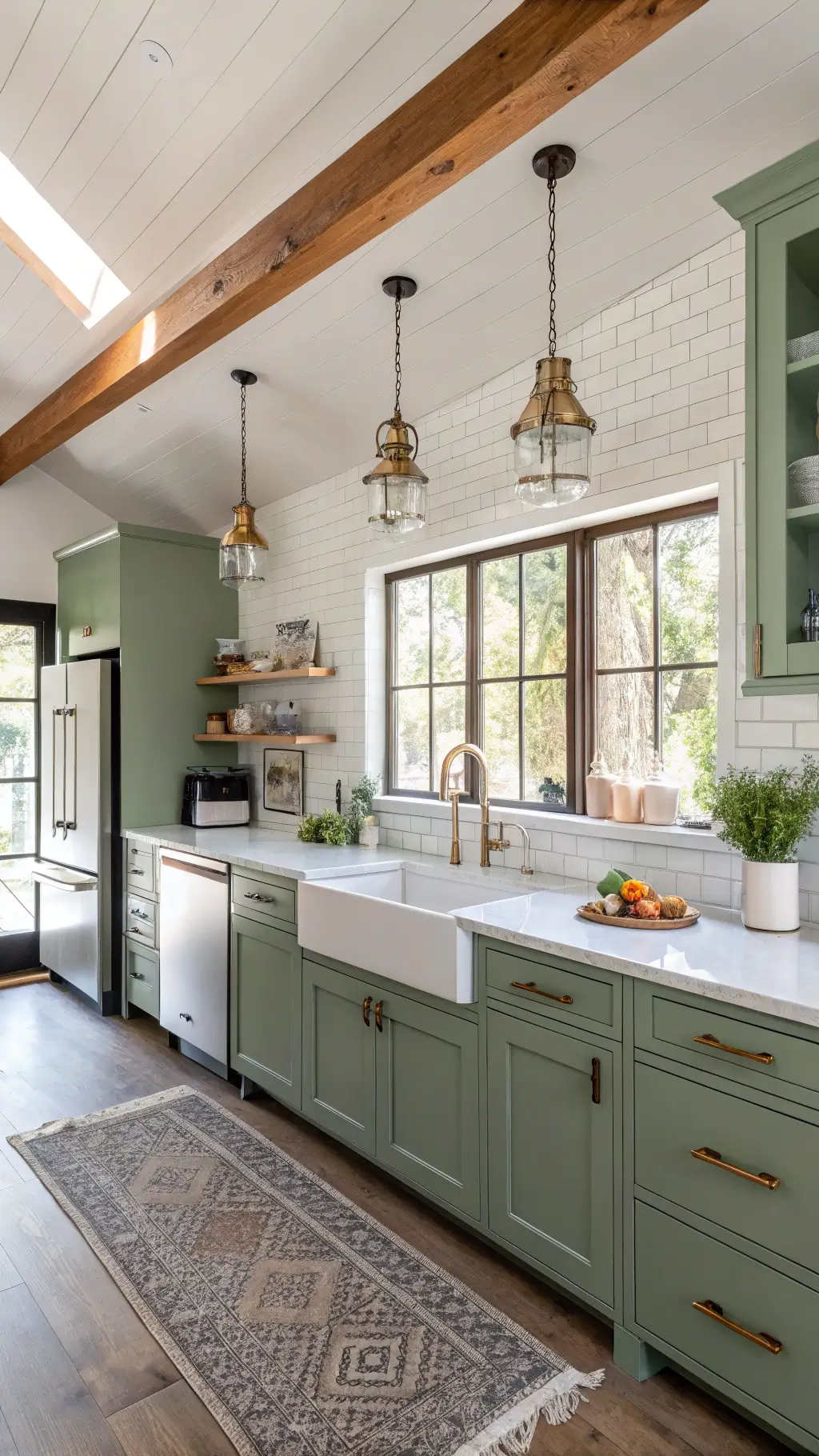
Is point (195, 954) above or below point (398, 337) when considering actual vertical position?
below

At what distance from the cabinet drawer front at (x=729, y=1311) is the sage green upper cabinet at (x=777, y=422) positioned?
4.01ft

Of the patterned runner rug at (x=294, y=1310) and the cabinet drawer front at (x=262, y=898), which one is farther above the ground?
the cabinet drawer front at (x=262, y=898)

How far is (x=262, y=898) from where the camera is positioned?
329cm

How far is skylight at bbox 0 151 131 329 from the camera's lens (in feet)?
10.6

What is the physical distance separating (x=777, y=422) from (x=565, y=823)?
4.75 feet

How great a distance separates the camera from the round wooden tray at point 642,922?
2.19 m

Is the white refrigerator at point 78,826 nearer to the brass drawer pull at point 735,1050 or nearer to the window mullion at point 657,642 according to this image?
the window mullion at point 657,642

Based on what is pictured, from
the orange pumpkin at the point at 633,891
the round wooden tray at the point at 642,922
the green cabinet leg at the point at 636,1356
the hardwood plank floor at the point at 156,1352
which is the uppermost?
the orange pumpkin at the point at 633,891

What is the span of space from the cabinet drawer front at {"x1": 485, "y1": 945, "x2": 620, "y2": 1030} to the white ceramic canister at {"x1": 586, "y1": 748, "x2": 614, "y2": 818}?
83 centimetres

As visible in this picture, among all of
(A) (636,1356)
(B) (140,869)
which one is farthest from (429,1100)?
(B) (140,869)

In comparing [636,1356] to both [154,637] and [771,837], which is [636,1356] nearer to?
[771,837]

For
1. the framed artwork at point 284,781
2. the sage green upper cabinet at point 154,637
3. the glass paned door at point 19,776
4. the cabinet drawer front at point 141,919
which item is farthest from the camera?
the glass paned door at point 19,776

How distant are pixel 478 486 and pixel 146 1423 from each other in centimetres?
298

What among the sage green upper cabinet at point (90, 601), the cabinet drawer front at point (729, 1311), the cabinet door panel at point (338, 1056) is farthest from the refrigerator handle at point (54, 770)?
the cabinet drawer front at point (729, 1311)
